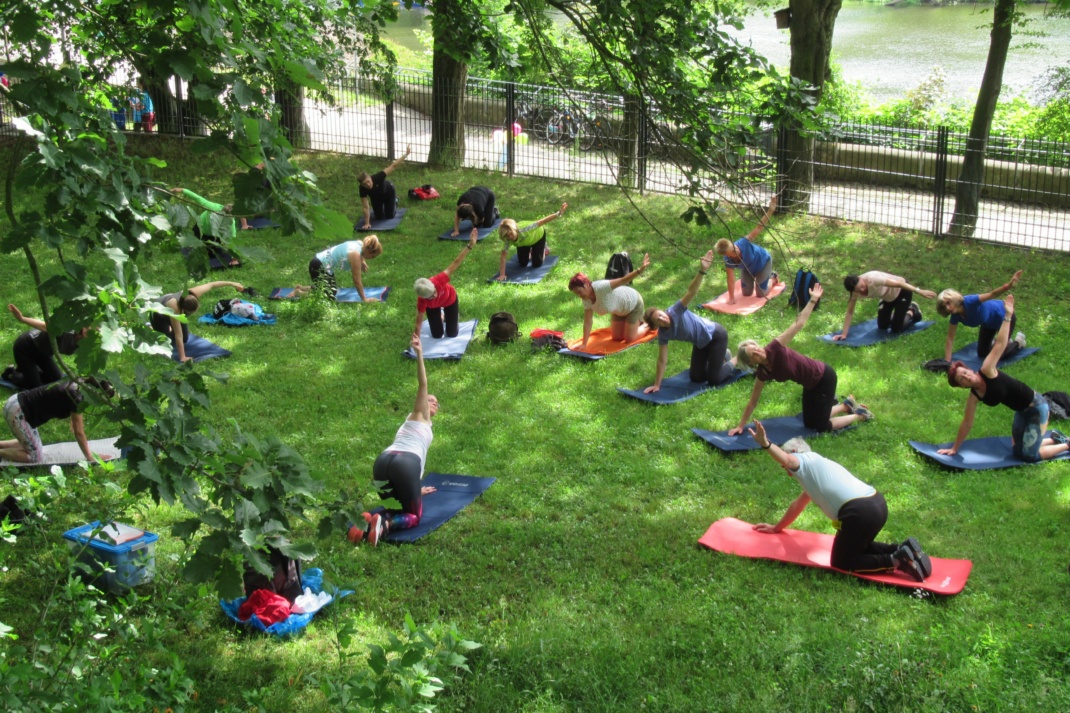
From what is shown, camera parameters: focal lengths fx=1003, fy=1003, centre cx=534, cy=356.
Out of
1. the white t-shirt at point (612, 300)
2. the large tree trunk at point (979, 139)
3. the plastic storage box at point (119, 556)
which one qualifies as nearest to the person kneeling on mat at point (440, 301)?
the white t-shirt at point (612, 300)

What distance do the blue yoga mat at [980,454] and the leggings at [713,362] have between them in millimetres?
2135

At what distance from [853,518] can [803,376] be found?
244cm

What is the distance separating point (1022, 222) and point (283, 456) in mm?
13825

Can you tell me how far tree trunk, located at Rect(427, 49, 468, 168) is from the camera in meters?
17.9

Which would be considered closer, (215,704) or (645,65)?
(215,704)

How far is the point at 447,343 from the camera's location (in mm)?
11867

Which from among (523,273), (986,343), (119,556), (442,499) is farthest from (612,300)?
(119,556)

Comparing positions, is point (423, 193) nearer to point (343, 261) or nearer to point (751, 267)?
point (343, 261)

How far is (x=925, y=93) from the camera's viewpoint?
75.3ft

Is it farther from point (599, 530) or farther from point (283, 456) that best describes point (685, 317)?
point (283, 456)

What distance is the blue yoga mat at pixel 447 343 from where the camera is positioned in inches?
450

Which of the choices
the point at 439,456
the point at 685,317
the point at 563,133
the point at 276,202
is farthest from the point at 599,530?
the point at 563,133

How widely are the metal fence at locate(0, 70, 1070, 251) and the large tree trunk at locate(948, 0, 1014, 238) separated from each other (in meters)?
0.18

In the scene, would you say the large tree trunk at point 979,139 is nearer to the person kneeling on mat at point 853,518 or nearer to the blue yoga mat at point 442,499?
the person kneeling on mat at point 853,518
